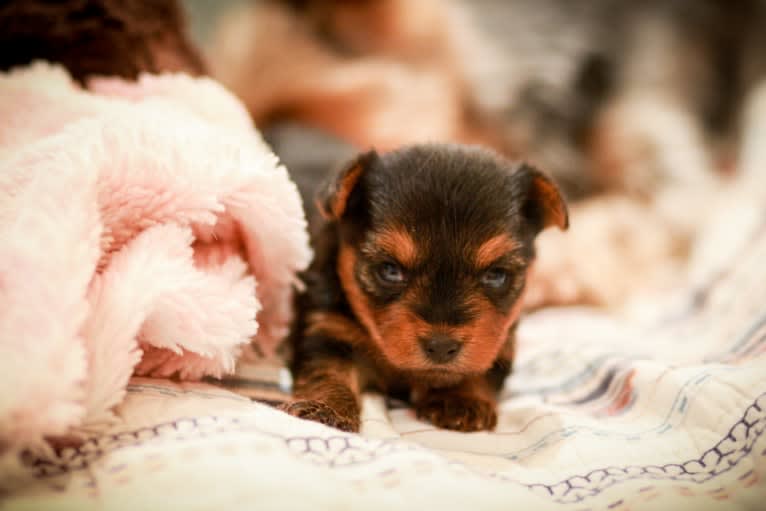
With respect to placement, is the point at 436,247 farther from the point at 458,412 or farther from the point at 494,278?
the point at 458,412

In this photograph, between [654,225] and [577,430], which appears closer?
[577,430]

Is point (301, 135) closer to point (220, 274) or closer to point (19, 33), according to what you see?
point (19, 33)

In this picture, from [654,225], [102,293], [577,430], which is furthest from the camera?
[654,225]

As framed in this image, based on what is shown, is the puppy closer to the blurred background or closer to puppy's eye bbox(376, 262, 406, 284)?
puppy's eye bbox(376, 262, 406, 284)

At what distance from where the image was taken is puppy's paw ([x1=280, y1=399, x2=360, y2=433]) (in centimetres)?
160

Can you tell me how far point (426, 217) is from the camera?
183cm

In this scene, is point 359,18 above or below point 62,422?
above

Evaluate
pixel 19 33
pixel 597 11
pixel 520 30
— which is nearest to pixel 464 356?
pixel 19 33

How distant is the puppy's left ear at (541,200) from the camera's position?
2.09m

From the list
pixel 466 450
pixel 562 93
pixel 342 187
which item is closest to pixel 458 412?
pixel 466 450

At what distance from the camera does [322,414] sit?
5.29 feet

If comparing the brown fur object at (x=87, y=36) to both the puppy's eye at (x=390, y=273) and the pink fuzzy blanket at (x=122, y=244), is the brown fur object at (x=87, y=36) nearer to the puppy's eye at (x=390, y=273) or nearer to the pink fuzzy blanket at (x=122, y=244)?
the pink fuzzy blanket at (x=122, y=244)

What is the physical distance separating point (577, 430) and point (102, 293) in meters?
1.25

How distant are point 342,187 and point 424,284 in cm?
44
